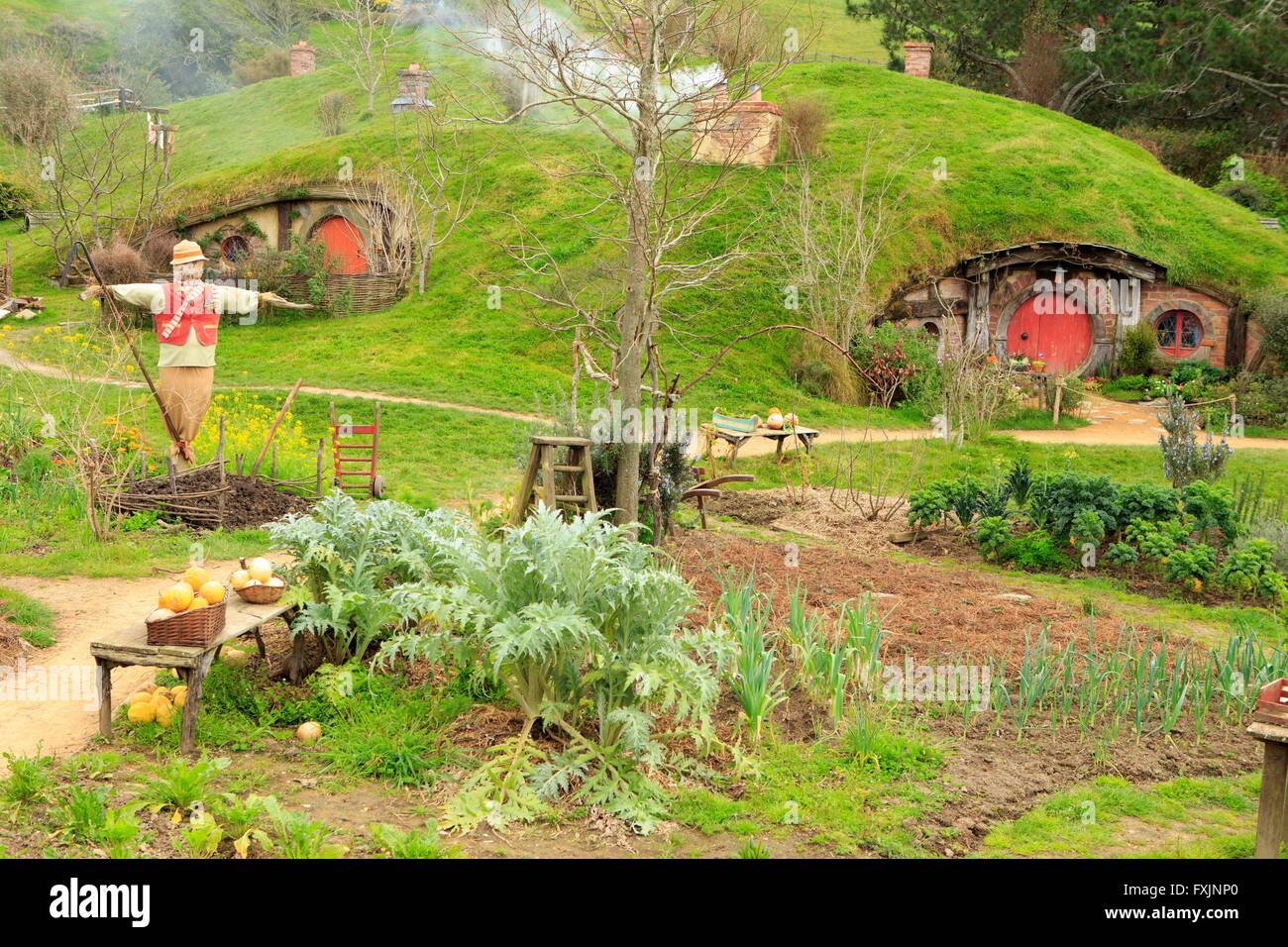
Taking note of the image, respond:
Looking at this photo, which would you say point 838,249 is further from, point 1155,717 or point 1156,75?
point 1156,75

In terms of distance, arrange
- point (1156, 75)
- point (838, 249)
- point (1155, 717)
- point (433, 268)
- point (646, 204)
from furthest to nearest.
A: 1. point (1156, 75)
2. point (433, 268)
3. point (838, 249)
4. point (646, 204)
5. point (1155, 717)

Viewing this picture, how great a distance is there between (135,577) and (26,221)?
26.1m

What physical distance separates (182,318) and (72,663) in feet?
15.0

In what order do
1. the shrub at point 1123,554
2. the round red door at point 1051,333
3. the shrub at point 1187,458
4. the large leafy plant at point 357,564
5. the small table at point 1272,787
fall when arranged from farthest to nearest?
1. the round red door at point 1051,333
2. the shrub at point 1187,458
3. the shrub at point 1123,554
4. the large leafy plant at point 357,564
5. the small table at point 1272,787

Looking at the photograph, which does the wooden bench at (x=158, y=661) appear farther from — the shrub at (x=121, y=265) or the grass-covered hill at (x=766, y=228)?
the shrub at (x=121, y=265)

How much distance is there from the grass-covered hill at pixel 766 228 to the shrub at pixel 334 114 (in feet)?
16.4

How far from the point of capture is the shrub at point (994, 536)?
36.2ft

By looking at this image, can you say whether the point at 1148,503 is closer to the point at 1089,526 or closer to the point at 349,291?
the point at 1089,526

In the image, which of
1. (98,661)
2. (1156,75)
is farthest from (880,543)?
(1156,75)

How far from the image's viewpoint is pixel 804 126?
1080 inches

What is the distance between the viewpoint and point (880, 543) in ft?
38.1

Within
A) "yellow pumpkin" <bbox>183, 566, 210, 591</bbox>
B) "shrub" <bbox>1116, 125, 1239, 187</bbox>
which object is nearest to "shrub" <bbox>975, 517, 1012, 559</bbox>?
"yellow pumpkin" <bbox>183, 566, 210, 591</bbox>

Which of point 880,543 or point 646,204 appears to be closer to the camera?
point 646,204

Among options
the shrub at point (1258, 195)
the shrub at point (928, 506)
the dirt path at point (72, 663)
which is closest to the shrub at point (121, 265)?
the dirt path at point (72, 663)
